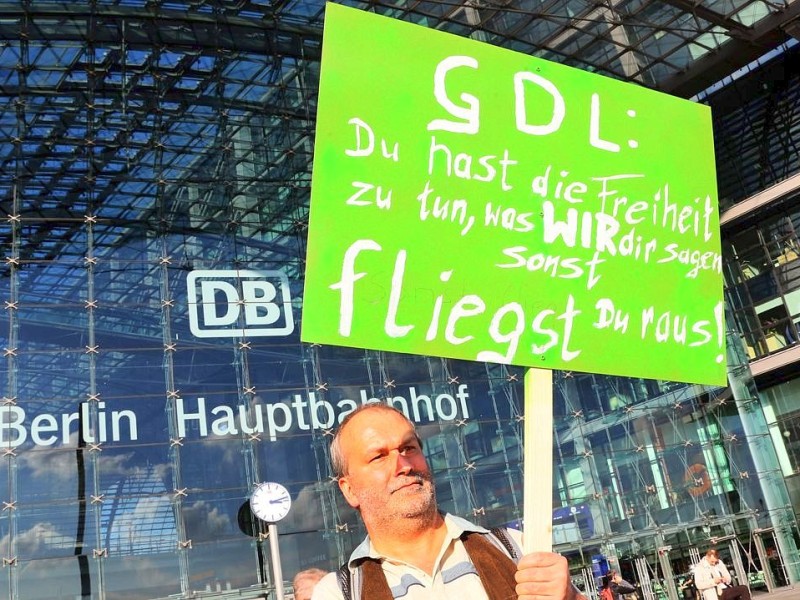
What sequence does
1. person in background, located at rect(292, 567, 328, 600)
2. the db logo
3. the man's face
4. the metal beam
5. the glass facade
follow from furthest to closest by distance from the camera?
1. the metal beam
2. the db logo
3. the glass facade
4. person in background, located at rect(292, 567, 328, 600)
5. the man's face

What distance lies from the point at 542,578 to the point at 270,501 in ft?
49.2

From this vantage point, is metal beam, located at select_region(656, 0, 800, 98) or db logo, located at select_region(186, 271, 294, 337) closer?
db logo, located at select_region(186, 271, 294, 337)

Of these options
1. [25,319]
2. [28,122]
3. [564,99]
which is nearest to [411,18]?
[28,122]

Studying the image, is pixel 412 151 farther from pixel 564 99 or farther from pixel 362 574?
pixel 362 574

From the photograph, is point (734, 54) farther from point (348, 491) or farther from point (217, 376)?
point (348, 491)

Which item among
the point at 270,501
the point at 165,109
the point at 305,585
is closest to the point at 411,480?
the point at 305,585

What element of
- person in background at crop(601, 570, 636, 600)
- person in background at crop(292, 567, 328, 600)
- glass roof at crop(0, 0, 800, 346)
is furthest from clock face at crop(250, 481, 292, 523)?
person in background at crop(292, 567, 328, 600)

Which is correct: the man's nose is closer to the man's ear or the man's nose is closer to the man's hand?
the man's ear

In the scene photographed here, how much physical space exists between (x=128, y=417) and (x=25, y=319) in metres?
3.00

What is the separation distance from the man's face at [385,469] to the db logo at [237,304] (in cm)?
1678

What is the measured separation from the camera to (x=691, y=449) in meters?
23.5

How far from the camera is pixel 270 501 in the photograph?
17.1 meters

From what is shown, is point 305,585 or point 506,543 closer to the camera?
point 506,543

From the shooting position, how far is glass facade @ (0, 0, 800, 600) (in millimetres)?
17719
